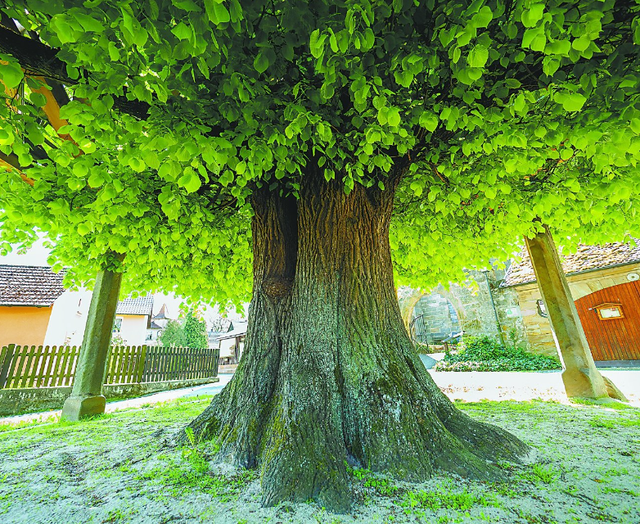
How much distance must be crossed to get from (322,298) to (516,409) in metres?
4.22

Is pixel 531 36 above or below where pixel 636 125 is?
above

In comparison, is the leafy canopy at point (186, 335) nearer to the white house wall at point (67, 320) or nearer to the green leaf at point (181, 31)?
the white house wall at point (67, 320)

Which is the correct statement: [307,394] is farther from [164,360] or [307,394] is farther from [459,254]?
[164,360]

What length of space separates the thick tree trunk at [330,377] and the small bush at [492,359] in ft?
38.1

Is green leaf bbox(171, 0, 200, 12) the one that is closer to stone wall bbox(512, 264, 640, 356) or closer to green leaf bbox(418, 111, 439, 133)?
green leaf bbox(418, 111, 439, 133)

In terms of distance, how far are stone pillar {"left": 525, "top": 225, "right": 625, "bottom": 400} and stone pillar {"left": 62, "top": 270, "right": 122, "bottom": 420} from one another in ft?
29.0

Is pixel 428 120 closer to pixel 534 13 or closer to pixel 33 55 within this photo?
pixel 534 13

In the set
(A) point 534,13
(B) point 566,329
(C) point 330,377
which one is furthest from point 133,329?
(A) point 534,13

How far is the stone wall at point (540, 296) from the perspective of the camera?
1112cm

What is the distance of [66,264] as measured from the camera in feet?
20.5

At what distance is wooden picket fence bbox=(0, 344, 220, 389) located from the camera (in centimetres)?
771

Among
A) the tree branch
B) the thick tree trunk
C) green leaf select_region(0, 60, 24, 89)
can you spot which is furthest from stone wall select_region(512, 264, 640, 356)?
green leaf select_region(0, 60, 24, 89)

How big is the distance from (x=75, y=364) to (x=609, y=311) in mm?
Answer: 18775

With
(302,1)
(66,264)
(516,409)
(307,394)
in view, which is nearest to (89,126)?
(302,1)
